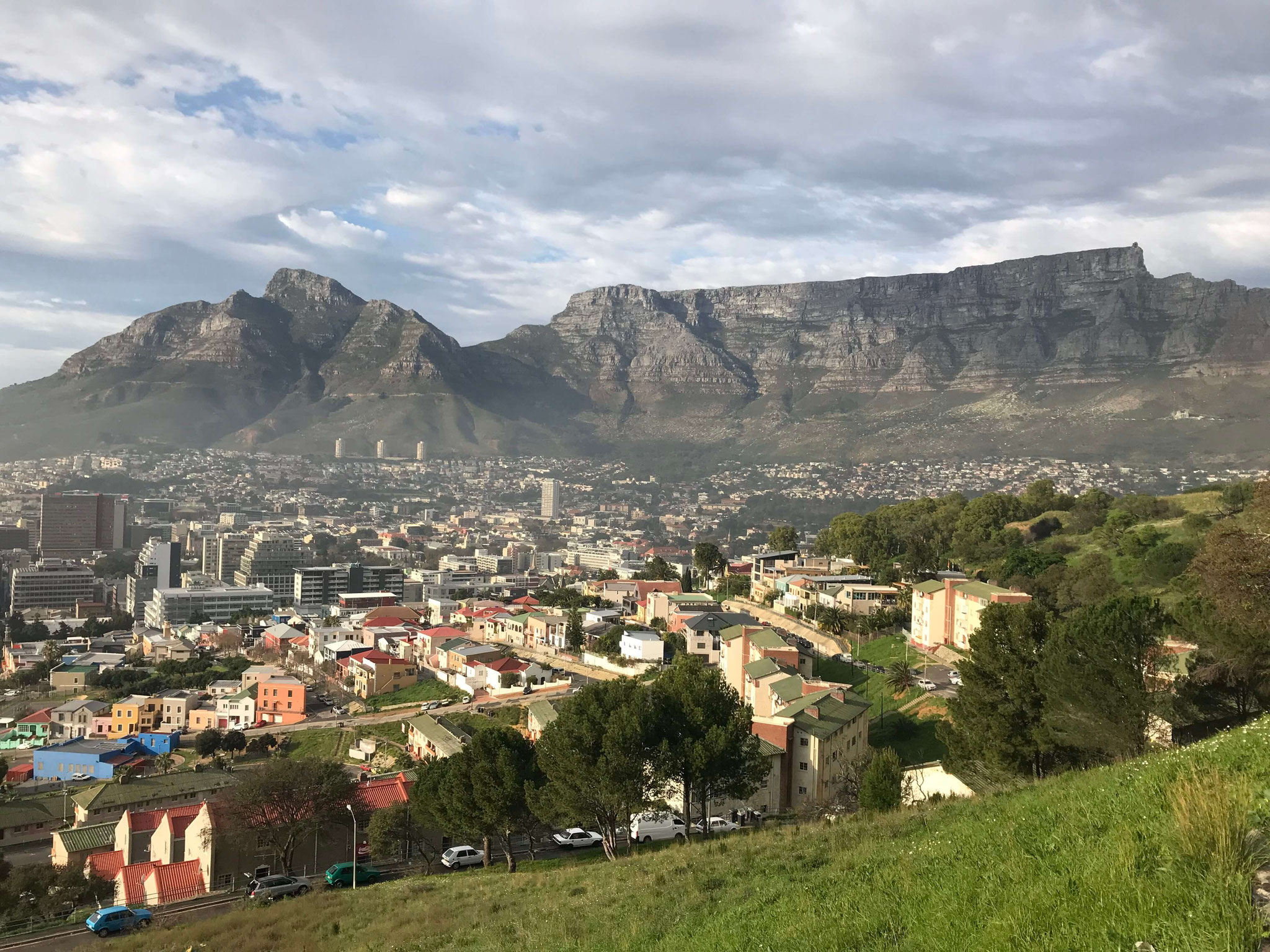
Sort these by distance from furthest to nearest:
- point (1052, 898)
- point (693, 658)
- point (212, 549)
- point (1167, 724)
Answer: point (212, 549) → point (693, 658) → point (1167, 724) → point (1052, 898)

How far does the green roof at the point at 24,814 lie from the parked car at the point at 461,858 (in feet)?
54.4

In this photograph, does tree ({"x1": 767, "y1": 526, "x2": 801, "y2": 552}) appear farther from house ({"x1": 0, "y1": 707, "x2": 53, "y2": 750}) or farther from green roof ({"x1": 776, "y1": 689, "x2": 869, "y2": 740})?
house ({"x1": 0, "y1": 707, "x2": 53, "y2": 750})

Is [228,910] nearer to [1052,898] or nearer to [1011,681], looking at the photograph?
[1011,681]

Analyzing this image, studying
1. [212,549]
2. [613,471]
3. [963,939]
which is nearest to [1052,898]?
[963,939]

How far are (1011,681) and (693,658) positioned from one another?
60.8 ft

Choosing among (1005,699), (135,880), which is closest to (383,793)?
(135,880)

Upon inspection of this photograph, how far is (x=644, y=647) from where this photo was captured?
4191 centimetres

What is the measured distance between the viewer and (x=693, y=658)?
35.0 metres

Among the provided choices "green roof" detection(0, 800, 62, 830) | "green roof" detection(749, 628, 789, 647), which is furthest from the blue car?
"green roof" detection(749, 628, 789, 647)

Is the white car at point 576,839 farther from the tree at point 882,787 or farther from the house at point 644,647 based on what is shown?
the house at point 644,647

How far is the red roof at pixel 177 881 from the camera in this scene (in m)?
21.0

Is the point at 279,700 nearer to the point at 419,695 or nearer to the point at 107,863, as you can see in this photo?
the point at 419,695

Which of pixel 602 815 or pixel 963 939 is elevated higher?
pixel 963 939

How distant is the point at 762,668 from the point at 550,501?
5639 inches
